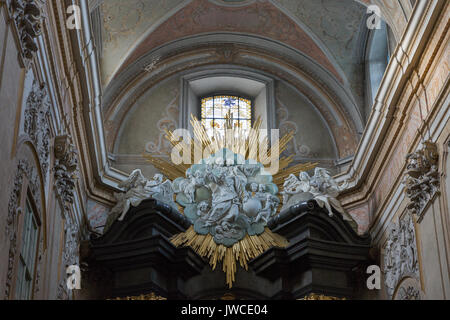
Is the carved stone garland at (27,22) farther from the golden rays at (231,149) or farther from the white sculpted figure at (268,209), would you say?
the golden rays at (231,149)

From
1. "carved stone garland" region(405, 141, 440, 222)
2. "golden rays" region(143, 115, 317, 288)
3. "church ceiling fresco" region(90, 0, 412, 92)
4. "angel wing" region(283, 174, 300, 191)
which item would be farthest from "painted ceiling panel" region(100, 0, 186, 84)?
"carved stone garland" region(405, 141, 440, 222)

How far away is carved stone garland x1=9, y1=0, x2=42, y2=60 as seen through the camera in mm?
7406

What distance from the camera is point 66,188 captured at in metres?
10.5

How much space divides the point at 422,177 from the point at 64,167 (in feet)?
15.4

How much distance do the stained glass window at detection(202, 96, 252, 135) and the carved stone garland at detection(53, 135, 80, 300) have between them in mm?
4523

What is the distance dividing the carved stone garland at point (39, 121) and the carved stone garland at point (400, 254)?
507 cm

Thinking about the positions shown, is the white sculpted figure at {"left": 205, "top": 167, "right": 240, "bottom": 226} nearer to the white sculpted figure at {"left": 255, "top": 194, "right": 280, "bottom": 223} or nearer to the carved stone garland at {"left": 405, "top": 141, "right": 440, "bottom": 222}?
the white sculpted figure at {"left": 255, "top": 194, "right": 280, "bottom": 223}

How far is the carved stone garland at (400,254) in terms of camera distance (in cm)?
1056

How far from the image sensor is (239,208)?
12.8 m

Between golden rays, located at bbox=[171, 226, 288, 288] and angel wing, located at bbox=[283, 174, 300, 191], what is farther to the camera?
angel wing, located at bbox=[283, 174, 300, 191]

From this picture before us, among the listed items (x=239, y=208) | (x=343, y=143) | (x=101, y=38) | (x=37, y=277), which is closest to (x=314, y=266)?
(x=239, y=208)

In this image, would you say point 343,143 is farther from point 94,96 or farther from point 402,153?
point 94,96

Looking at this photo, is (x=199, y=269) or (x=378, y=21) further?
(x=378, y=21)

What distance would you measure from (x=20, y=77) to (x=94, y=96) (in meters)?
3.84
